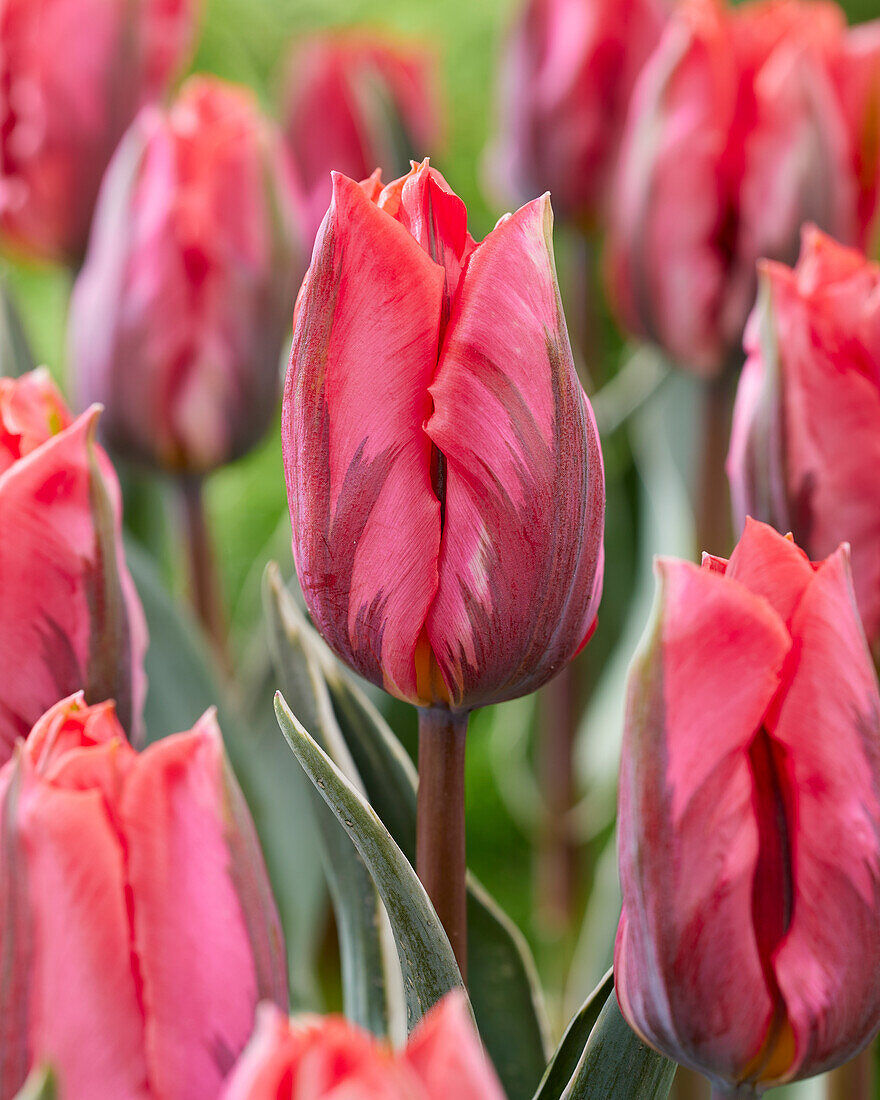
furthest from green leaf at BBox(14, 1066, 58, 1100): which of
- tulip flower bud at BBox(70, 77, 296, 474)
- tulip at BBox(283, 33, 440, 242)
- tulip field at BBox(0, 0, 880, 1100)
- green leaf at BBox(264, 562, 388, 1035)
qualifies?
tulip at BBox(283, 33, 440, 242)

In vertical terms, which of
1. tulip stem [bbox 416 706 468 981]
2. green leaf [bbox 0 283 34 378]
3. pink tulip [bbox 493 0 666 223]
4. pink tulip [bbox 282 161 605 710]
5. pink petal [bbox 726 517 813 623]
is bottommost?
tulip stem [bbox 416 706 468 981]

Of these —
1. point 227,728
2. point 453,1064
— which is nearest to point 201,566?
point 227,728

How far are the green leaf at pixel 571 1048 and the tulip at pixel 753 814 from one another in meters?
0.04

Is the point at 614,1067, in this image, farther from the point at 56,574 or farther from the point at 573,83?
the point at 573,83

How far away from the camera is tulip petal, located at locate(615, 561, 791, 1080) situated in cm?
17

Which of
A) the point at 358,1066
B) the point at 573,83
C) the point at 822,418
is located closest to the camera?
the point at 358,1066

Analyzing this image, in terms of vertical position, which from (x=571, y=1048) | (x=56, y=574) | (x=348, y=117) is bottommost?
(x=571, y=1048)

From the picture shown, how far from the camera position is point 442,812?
215mm

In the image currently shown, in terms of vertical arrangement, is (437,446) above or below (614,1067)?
above

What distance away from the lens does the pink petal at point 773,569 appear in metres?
0.17

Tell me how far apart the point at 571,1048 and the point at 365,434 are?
116 millimetres

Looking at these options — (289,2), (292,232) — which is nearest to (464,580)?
(292,232)

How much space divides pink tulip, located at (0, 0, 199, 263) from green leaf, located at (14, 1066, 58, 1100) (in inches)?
14.6

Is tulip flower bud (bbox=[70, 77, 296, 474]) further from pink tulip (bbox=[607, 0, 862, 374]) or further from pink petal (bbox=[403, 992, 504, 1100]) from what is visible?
pink petal (bbox=[403, 992, 504, 1100])
